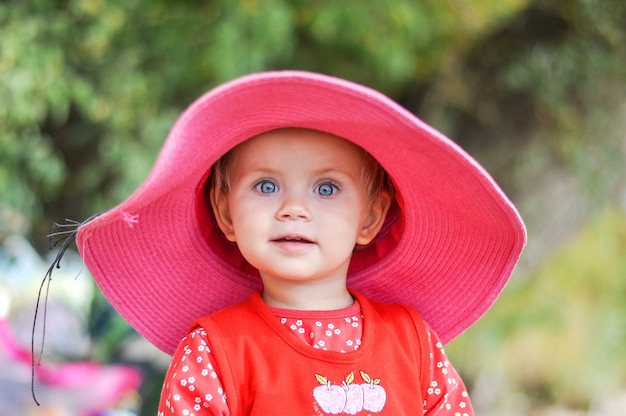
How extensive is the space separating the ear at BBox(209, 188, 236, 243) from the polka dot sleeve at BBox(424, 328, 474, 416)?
47 cm

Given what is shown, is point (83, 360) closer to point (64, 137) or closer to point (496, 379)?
point (64, 137)

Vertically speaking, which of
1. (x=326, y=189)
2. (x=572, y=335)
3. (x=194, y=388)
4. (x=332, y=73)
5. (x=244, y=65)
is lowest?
(x=572, y=335)

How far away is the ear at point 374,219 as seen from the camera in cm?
197

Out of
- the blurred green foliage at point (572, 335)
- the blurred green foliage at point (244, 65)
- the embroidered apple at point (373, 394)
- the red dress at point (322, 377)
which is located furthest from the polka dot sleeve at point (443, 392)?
the blurred green foliage at point (572, 335)

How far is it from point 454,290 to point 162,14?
2605 mm

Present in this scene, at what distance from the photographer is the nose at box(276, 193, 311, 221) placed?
177cm

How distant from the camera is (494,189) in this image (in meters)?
1.76

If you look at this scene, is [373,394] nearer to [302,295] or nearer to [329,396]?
[329,396]

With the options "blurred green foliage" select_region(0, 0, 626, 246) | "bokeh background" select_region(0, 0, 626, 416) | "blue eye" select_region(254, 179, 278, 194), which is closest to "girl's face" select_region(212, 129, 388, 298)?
"blue eye" select_region(254, 179, 278, 194)

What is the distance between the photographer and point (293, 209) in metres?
1.77

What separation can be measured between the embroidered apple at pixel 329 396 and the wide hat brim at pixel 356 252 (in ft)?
1.19

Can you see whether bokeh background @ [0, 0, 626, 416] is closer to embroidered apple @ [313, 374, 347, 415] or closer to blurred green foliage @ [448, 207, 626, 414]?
blurred green foliage @ [448, 207, 626, 414]

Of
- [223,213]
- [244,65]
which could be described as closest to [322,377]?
[223,213]

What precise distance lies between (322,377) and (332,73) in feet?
10.1
